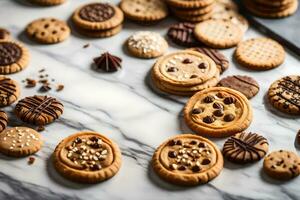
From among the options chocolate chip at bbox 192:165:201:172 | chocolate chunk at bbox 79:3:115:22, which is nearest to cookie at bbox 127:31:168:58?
chocolate chunk at bbox 79:3:115:22

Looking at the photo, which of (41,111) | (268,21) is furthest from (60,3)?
(268,21)

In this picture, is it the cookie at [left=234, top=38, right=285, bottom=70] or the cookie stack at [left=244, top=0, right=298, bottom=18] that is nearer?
the cookie at [left=234, top=38, right=285, bottom=70]

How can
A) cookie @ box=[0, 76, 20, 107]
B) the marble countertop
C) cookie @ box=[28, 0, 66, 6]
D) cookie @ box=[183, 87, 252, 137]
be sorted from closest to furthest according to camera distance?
1. the marble countertop
2. cookie @ box=[183, 87, 252, 137]
3. cookie @ box=[0, 76, 20, 107]
4. cookie @ box=[28, 0, 66, 6]

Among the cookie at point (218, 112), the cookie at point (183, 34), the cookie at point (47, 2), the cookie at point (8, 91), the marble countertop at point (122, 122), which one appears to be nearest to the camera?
the marble countertop at point (122, 122)

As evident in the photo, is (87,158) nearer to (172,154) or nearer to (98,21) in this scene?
(172,154)

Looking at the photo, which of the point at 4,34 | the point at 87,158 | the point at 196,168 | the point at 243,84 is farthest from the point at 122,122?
the point at 4,34

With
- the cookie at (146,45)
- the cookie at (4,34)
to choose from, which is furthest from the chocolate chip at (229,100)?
the cookie at (4,34)

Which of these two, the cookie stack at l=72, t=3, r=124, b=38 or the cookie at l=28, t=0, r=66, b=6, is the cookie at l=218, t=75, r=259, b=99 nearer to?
the cookie stack at l=72, t=3, r=124, b=38

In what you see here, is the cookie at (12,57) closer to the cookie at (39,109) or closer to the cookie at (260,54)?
the cookie at (39,109)
